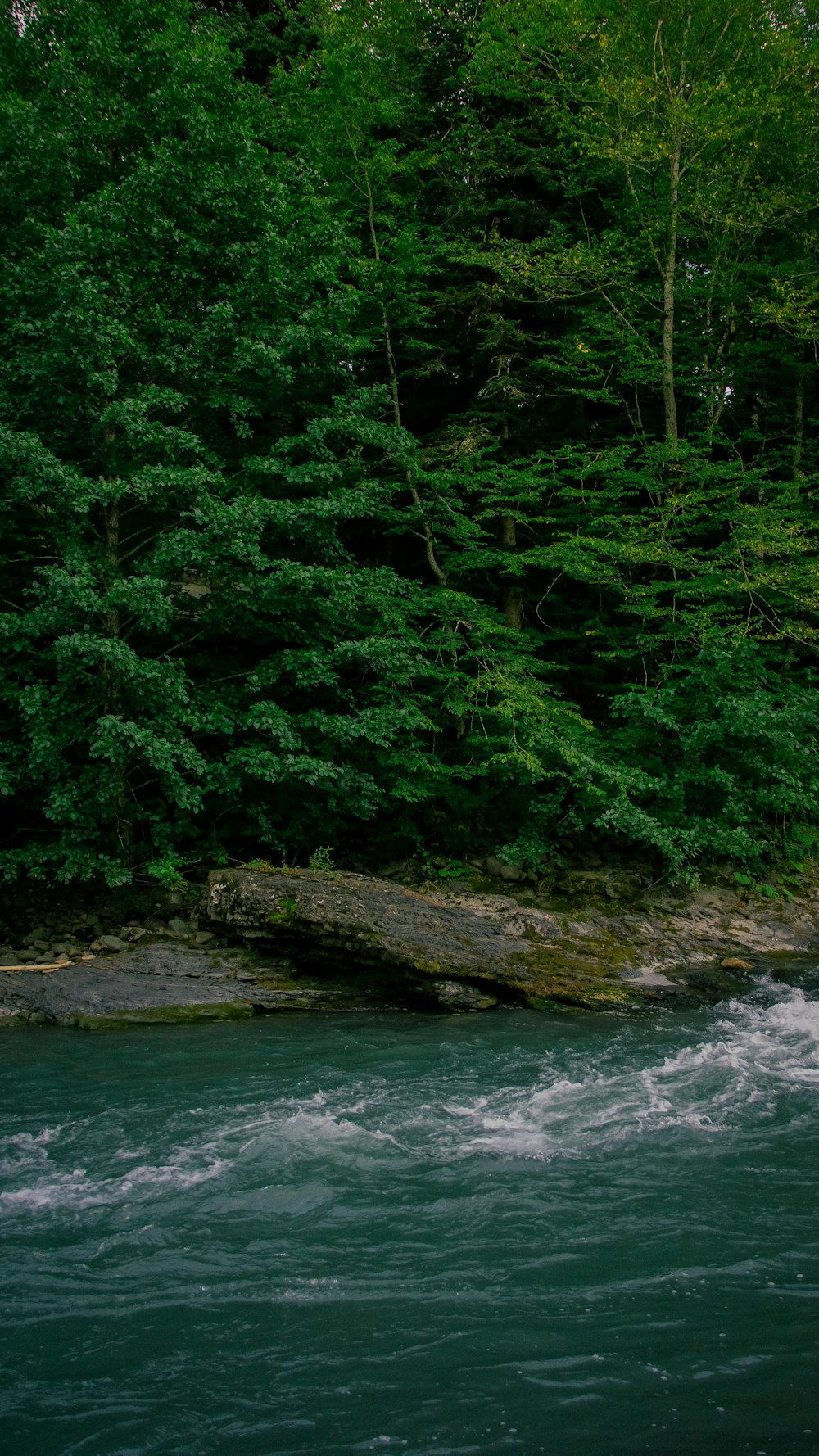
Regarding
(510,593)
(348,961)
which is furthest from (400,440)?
(348,961)

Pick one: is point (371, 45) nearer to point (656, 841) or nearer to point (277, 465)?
point (277, 465)

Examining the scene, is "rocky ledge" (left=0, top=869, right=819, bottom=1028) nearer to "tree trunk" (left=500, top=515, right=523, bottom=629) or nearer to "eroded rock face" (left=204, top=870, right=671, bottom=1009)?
"eroded rock face" (left=204, top=870, right=671, bottom=1009)

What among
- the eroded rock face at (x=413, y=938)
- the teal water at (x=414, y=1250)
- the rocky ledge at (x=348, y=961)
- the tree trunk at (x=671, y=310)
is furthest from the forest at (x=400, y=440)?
the teal water at (x=414, y=1250)

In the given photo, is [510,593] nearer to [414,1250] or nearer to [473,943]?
[473,943]

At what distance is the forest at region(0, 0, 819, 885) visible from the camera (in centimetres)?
1170

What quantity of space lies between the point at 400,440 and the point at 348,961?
8.28 m

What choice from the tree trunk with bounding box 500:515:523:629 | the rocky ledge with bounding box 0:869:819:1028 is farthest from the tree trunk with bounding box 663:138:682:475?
the rocky ledge with bounding box 0:869:819:1028

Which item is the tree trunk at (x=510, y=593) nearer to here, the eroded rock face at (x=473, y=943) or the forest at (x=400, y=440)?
the forest at (x=400, y=440)

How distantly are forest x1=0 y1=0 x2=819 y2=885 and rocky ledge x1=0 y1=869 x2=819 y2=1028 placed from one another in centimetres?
128

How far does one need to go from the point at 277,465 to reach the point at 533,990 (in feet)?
26.3

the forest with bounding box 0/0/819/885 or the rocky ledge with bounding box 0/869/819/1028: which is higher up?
the forest with bounding box 0/0/819/885

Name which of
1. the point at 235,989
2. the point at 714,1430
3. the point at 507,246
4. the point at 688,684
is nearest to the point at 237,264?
the point at 507,246

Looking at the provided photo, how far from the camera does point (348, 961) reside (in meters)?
10.7

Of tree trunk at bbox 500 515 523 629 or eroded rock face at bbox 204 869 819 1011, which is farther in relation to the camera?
tree trunk at bbox 500 515 523 629
